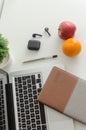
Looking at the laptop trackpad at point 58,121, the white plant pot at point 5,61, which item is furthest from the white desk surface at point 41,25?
the laptop trackpad at point 58,121

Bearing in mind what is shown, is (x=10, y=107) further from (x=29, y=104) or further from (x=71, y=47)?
(x=71, y=47)

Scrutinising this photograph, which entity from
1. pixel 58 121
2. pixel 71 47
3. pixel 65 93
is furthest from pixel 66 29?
pixel 58 121

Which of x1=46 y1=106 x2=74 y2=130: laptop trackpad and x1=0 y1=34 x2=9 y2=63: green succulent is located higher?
x1=0 y1=34 x2=9 y2=63: green succulent

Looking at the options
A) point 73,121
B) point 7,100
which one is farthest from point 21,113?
point 73,121

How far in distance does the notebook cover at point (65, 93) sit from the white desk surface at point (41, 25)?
0.16 feet

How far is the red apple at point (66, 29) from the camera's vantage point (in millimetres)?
1126

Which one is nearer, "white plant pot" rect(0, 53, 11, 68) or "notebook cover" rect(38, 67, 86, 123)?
"notebook cover" rect(38, 67, 86, 123)

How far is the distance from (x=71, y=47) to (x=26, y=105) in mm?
282

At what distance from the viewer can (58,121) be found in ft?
3.50

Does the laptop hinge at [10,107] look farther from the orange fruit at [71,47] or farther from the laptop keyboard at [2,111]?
the orange fruit at [71,47]

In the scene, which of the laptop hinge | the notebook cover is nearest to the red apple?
the notebook cover

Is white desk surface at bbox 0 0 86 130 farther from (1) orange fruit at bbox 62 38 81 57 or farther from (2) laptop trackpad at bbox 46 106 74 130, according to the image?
(2) laptop trackpad at bbox 46 106 74 130

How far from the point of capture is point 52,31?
1.18 m

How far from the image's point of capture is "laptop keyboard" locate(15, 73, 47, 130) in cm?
108
